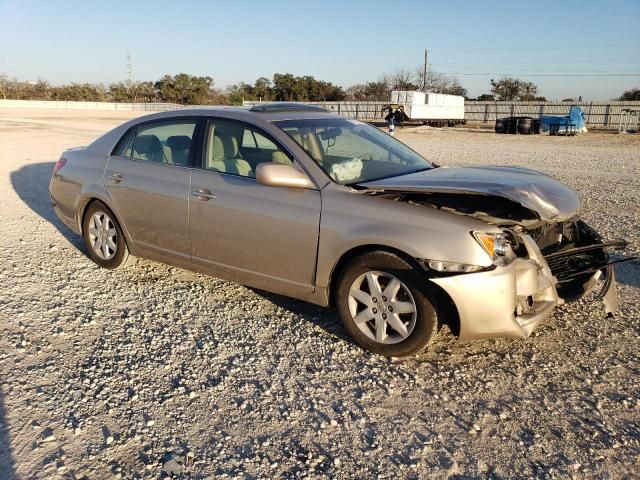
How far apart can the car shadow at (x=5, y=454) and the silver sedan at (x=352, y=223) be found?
78.3 inches

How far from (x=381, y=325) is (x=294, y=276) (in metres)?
0.79

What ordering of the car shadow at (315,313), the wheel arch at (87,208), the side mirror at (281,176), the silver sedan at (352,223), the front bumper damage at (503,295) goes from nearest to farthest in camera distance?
the front bumper damage at (503,295) → the silver sedan at (352,223) → the side mirror at (281,176) → the car shadow at (315,313) → the wheel arch at (87,208)

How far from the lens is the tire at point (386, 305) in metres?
3.67

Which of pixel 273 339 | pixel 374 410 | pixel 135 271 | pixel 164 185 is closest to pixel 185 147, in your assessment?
pixel 164 185

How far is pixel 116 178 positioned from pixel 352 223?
274 cm

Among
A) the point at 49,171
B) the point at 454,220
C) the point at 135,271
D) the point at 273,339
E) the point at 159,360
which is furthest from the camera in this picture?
the point at 49,171

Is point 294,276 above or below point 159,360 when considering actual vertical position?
above

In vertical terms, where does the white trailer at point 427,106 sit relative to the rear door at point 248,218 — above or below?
above

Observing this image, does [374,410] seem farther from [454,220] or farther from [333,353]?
[454,220]

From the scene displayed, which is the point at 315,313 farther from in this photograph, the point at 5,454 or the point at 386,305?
the point at 5,454

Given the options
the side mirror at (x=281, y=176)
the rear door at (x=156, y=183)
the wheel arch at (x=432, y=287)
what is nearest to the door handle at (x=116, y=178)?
the rear door at (x=156, y=183)

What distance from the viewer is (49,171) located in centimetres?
1272

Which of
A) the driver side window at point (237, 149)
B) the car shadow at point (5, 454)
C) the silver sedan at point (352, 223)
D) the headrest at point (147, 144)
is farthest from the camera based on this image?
the headrest at point (147, 144)

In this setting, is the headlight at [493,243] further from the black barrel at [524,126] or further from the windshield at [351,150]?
the black barrel at [524,126]
